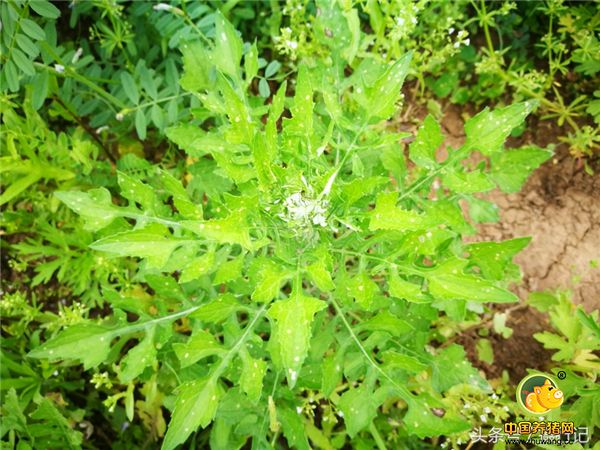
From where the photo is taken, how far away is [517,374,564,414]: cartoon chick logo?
2.53 metres

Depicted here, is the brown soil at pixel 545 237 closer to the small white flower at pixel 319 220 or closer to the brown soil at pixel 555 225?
the brown soil at pixel 555 225

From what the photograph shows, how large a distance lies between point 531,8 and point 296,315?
2805 millimetres

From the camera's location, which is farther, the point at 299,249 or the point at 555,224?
the point at 555,224

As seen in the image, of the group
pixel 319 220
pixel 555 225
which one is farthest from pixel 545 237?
pixel 319 220

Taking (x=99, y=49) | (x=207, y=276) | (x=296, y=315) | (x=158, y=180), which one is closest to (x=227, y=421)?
(x=207, y=276)

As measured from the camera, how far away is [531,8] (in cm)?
324

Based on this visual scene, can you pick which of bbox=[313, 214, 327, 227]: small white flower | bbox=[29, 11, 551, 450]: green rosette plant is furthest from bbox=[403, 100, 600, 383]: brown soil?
bbox=[313, 214, 327, 227]: small white flower

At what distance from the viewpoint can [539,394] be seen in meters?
2.61

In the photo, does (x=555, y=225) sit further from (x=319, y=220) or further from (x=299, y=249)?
(x=319, y=220)

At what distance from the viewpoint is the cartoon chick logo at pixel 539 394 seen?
2534 mm

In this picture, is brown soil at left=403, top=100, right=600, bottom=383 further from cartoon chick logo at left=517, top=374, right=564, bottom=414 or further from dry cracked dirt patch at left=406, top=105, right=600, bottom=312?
cartoon chick logo at left=517, top=374, right=564, bottom=414

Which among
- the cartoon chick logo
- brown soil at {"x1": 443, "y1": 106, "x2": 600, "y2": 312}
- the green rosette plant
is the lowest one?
the cartoon chick logo

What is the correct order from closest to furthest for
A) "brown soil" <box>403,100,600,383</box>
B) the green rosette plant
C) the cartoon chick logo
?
the green rosette plant → the cartoon chick logo → "brown soil" <box>403,100,600,383</box>

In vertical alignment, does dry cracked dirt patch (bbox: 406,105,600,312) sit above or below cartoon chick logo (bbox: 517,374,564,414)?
above
